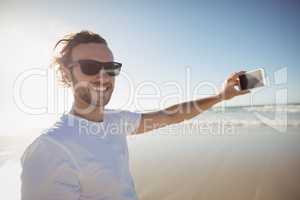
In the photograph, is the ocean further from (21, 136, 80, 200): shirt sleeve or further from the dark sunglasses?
(21, 136, 80, 200): shirt sleeve

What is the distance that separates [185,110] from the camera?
2381mm

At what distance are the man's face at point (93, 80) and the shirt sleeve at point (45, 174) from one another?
49 cm

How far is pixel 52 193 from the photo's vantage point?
1.30 meters

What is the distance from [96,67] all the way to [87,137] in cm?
47

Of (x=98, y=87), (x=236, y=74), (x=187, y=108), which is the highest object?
(x=236, y=74)

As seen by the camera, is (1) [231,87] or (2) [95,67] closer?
(2) [95,67]

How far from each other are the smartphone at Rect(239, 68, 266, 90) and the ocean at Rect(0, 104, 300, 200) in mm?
2419

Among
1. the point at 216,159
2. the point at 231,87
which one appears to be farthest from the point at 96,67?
the point at 216,159

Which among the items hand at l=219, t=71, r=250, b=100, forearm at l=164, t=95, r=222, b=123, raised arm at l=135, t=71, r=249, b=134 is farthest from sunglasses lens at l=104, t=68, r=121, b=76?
hand at l=219, t=71, r=250, b=100

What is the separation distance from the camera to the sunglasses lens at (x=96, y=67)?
1.84 m

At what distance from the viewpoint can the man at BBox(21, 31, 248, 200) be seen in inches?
50.9

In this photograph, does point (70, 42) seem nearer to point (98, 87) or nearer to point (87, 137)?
point (98, 87)

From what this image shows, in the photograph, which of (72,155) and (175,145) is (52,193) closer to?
(72,155)

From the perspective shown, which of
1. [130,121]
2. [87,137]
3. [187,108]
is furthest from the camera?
[187,108]
